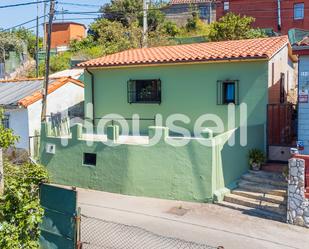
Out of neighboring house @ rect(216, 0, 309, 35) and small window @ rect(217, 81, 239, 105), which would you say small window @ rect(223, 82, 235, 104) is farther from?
neighboring house @ rect(216, 0, 309, 35)

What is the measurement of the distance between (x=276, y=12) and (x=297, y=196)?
26.6m

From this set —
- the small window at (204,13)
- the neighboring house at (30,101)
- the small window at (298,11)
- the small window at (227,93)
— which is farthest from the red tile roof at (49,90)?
the small window at (204,13)

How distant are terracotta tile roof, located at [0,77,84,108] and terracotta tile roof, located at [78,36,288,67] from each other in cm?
279

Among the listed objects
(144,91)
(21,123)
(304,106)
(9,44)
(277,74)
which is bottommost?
(21,123)

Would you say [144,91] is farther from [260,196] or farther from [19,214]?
[19,214]

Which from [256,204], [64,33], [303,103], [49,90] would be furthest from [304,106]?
[64,33]

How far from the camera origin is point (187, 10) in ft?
157

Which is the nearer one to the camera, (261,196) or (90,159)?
(261,196)

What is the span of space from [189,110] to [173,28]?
26671mm

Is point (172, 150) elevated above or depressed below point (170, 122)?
below

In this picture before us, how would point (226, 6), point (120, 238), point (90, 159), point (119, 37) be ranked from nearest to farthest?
point (120, 238), point (90, 159), point (119, 37), point (226, 6)

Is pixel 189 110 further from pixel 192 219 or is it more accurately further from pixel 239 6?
pixel 239 6

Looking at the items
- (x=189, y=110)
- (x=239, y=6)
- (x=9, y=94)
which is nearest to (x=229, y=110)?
(x=189, y=110)

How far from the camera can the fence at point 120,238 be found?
9.47m
